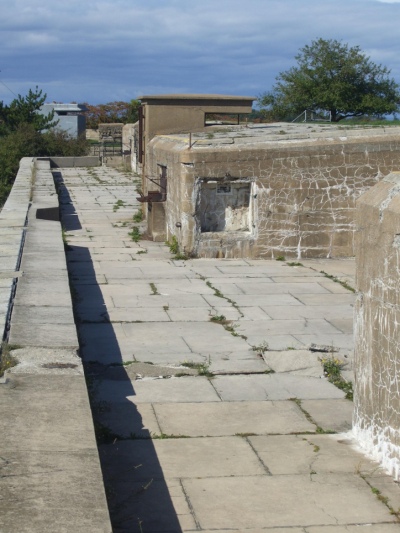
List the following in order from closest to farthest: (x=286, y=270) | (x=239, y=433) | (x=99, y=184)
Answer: (x=239, y=433) → (x=286, y=270) → (x=99, y=184)

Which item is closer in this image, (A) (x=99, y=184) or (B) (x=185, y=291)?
(B) (x=185, y=291)

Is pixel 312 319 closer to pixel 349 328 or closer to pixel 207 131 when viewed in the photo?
pixel 349 328

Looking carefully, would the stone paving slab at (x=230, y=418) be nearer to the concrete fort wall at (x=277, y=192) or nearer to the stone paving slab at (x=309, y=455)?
the stone paving slab at (x=309, y=455)

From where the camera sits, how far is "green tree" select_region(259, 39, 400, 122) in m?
43.5

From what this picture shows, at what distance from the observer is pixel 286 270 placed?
12633 mm

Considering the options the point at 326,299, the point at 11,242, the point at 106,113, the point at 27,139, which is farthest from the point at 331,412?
the point at 106,113

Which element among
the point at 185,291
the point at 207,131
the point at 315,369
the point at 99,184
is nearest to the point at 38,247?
the point at 185,291

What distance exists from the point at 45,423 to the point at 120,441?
1282 mm

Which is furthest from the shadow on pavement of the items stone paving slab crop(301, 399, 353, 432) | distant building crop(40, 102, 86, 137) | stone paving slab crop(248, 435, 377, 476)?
distant building crop(40, 102, 86, 137)

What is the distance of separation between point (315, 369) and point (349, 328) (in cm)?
171

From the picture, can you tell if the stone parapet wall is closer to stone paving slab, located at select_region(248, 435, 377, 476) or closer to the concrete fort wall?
stone paving slab, located at select_region(248, 435, 377, 476)

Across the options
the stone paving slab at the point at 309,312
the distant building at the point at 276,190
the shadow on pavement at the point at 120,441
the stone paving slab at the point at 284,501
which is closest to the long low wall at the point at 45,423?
the shadow on pavement at the point at 120,441

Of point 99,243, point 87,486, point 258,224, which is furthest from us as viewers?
point 99,243

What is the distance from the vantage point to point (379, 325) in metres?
5.16
